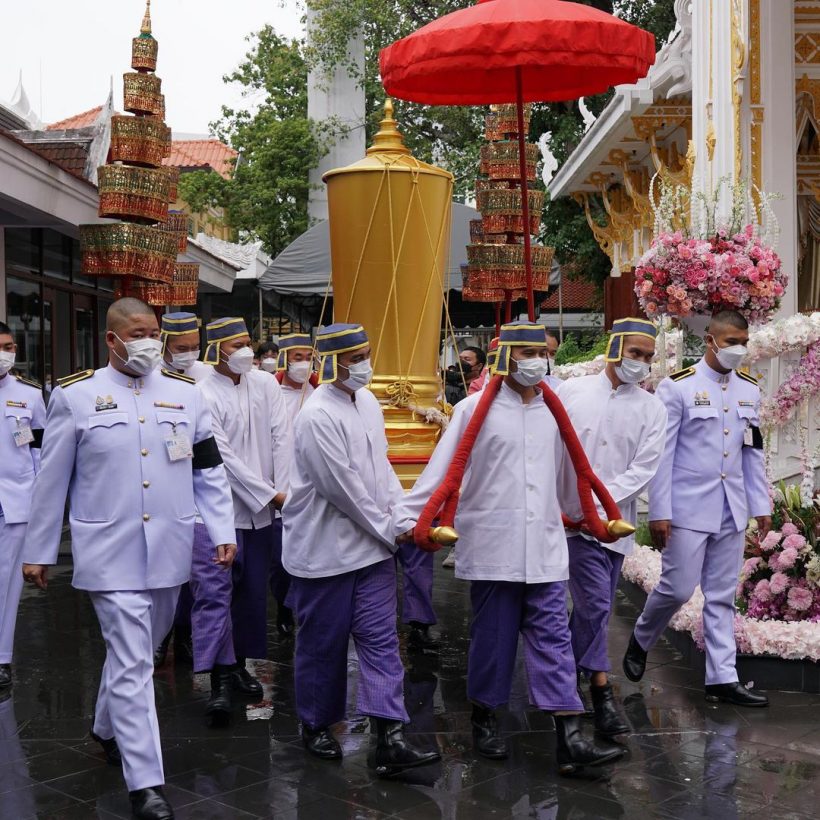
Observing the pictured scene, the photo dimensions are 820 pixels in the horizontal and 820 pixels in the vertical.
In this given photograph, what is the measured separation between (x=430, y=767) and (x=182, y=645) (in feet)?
8.40

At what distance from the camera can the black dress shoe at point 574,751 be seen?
4758 mm

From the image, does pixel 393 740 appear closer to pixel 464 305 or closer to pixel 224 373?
pixel 224 373

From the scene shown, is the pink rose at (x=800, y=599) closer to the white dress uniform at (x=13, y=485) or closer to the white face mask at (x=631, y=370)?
the white face mask at (x=631, y=370)

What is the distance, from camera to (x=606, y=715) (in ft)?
17.4

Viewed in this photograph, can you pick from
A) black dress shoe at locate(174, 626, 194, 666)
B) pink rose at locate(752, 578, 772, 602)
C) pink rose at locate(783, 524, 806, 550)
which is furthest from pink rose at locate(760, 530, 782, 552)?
black dress shoe at locate(174, 626, 194, 666)

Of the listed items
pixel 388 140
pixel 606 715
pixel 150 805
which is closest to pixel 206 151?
pixel 388 140

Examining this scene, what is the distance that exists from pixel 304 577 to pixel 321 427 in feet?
2.26

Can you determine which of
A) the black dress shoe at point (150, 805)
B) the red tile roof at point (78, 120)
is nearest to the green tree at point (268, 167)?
the red tile roof at point (78, 120)

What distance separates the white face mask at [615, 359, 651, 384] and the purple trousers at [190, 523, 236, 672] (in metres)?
2.25

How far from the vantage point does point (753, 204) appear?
31.2ft

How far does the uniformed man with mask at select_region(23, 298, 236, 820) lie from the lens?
435 centimetres

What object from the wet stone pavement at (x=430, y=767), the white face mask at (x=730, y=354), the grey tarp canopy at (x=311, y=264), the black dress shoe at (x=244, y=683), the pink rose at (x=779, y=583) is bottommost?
the wet stone pavement at (x=430, y=767)

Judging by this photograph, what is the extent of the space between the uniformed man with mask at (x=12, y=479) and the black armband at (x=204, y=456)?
206 cm

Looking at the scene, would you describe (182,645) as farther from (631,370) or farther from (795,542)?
(795,542)
